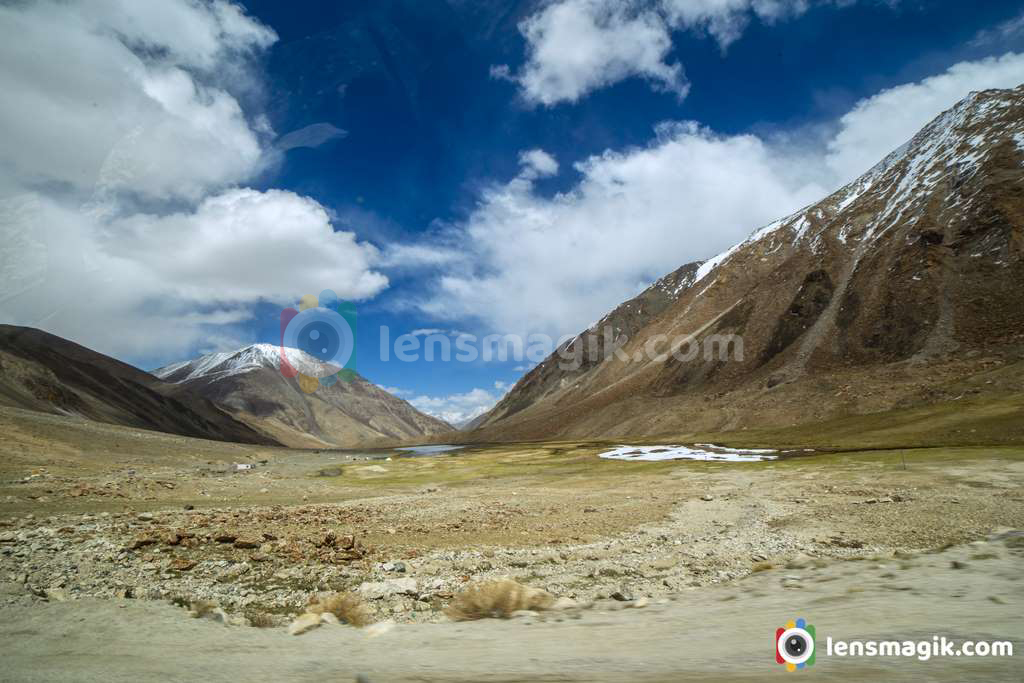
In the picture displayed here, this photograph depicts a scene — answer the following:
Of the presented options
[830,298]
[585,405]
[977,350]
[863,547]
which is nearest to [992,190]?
[830,298]

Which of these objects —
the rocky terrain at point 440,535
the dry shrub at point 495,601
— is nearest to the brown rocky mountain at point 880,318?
the rocky terrain at point 440,535

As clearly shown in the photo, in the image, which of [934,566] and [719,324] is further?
[719,324]

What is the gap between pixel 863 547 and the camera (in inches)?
612

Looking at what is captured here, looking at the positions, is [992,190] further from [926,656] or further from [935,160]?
[926,656]

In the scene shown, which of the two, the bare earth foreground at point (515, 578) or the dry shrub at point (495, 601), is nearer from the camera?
the bare earth foreground at point (515, 578)

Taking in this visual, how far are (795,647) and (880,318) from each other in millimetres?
152756

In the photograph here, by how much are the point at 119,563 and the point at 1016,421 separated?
86.1m

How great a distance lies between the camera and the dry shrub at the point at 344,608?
10.4 meters

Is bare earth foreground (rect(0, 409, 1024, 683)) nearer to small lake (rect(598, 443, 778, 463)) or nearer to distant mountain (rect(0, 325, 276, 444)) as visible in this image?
small lake (rect(598, 443, 778, 463))

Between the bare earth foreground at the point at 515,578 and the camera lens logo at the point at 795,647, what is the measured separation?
0.16 meters

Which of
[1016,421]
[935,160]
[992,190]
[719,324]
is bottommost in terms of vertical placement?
[1016,421]

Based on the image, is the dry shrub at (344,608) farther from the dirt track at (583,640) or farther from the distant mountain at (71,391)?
the distant mountain at (71,391)

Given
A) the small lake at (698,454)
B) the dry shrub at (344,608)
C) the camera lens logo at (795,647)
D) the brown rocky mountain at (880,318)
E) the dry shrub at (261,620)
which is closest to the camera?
the camera lens logo at (795,647)

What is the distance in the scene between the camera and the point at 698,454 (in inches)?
2968
